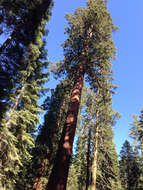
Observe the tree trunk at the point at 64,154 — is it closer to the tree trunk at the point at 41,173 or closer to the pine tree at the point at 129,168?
the tree trunk at the point at 41,173

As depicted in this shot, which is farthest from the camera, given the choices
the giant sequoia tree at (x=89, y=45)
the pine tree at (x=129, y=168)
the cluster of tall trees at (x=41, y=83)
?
the pine tree at (x=129, y=168)

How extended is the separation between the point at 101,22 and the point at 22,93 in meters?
7.34

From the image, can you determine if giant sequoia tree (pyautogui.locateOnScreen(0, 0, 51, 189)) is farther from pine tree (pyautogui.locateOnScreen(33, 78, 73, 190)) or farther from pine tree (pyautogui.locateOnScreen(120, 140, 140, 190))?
pine tree (pyautogui.locateOnScreen(120, 140, 140, 190))

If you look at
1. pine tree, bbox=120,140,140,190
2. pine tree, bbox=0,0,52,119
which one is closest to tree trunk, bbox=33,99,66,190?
pine tree, bbox=0,0,52,119

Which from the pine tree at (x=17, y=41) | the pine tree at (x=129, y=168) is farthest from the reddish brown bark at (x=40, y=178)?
the pine tree at (x=129, y=168)

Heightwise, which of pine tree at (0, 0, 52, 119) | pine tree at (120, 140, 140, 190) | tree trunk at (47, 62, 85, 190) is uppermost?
pine tree at (0, 0, 52, 119)

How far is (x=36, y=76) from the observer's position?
1049cm

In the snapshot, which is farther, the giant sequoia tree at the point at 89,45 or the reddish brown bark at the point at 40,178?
the reddish brown bark at the point at 40,178

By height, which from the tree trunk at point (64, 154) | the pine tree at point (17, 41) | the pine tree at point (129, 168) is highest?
the pine tree at point (17, 41)

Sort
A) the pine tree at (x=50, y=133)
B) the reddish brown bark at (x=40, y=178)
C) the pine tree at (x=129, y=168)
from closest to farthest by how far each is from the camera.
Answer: the reddish brown bark at (x=40, y=178)
the pine tree at (x=50, y=133)
the pine tree at (x=129, y=168)

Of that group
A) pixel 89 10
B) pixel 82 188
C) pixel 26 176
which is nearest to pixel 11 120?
pixel 26 176

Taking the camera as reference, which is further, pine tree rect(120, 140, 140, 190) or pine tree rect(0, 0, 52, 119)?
pine tree rect(120, 140, 140, 190)

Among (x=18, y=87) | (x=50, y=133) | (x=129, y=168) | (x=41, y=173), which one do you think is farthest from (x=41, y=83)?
(x=129, y=168)

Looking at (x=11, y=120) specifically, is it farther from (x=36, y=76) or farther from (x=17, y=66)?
(x=36, y=76)
